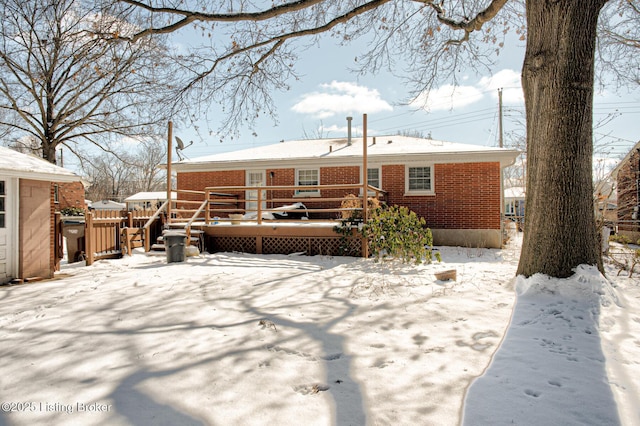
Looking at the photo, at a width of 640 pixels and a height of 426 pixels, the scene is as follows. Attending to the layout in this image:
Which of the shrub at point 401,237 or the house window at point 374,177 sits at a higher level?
the house window at point 374,177

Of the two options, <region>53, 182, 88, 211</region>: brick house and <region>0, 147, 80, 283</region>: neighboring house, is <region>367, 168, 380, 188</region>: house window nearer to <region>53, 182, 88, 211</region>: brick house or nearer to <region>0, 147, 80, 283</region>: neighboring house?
<region>0, 147, 80, 283</region>: neighboring house

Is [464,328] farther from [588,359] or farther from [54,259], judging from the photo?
[54,259]

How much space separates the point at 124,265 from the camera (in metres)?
8.55

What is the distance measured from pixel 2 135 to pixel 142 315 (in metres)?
21.9

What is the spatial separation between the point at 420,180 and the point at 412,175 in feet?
1.13

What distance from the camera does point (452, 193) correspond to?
497 inches

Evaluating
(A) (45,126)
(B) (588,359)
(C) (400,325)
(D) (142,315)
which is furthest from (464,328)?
(A) (45,126)

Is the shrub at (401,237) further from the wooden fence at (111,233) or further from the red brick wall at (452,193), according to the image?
the wooden fence at (111,233)

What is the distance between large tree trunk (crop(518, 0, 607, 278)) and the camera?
4527 mm

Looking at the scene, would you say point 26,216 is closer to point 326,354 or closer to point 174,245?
→ point 174,245

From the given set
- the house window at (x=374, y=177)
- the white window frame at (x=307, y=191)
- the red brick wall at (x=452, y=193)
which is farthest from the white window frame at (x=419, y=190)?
the white window frame at (x=307, y=191)

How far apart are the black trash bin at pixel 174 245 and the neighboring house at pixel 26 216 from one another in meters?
2.21

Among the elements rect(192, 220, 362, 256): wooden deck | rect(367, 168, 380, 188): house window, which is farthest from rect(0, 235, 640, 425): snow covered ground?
rect(367, 168, 380, 188): house window

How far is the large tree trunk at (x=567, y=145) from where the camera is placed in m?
4.53
